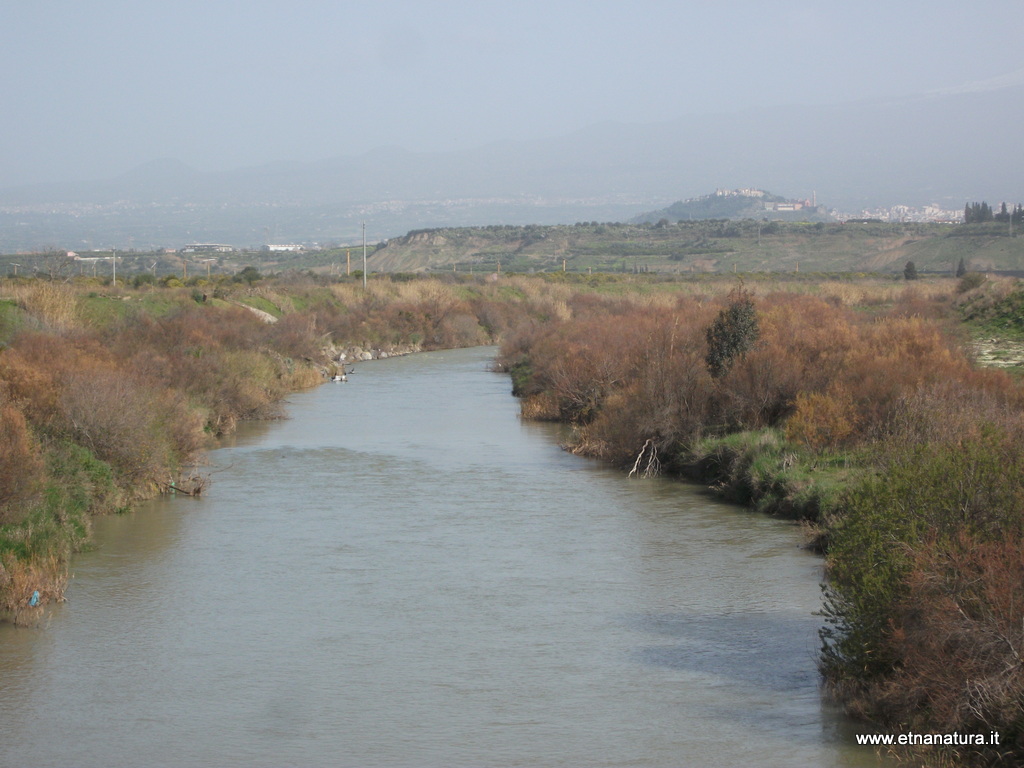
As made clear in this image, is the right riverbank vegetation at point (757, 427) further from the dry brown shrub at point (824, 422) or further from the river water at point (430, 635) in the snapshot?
the river water at point (430, 635)

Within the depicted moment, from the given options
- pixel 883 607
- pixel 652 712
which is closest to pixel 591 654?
pixel 652 712

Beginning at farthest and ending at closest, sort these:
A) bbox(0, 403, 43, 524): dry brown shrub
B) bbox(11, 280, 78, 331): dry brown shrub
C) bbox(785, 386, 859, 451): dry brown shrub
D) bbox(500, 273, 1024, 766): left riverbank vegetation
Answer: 1. bbox(11, 280, 78, 331): dry brown shrub
2. bbox(785, 386, 859, 451): dry brown shrub
3. bbox(0, 403, 43, 524): dry brown shrub
4. bbox(500, 273, 1024, 766): left riverbank vegetation

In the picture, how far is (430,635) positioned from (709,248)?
124 metres

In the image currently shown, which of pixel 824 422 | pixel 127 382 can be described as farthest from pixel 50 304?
pixel 824 422

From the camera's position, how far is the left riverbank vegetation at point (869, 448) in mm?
9828

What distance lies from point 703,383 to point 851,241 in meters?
111

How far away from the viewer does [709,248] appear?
443ft

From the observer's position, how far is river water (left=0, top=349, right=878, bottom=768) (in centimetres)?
1168

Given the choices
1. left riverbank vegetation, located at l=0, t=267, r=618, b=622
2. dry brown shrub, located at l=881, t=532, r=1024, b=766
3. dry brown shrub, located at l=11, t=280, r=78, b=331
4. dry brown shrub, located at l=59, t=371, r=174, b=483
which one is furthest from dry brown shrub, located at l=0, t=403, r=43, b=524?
dry brown shrub, located at l=11, t=280, r=78, b=331

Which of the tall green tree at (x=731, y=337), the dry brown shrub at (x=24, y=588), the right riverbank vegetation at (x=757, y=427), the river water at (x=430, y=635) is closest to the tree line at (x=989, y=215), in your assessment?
the right riverbank vegetation at (x=757, y=427)

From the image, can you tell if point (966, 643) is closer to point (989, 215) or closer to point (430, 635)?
point (430, 635)

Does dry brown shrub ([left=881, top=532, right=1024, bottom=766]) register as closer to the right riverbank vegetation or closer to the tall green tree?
the right riverbank vegetation

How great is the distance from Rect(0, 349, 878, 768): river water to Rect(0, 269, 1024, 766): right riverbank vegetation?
91 cm

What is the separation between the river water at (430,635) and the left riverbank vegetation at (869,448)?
3.28 feet
